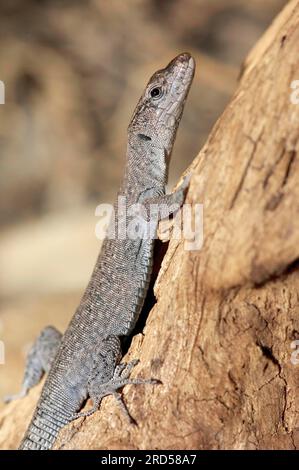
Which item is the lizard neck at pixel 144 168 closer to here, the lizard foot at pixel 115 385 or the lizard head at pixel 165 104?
the lizard head at pixel 165 104

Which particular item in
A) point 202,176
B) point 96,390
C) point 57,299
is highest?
point 57,299

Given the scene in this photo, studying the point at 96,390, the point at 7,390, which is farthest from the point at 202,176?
the point at 7,390

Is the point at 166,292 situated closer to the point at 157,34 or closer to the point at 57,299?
the point at 57,299

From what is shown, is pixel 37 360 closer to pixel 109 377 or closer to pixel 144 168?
pixel 109 377

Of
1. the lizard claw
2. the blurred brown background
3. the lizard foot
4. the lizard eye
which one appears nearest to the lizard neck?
the lizard eye

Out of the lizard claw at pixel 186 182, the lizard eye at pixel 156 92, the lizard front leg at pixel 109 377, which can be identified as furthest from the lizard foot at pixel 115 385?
the lizard eye at pixel 156 92

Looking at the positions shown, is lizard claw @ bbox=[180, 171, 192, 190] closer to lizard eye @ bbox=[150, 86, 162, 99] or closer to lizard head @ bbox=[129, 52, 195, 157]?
lizard head @ bbox=[129, 52, 195, 157]
